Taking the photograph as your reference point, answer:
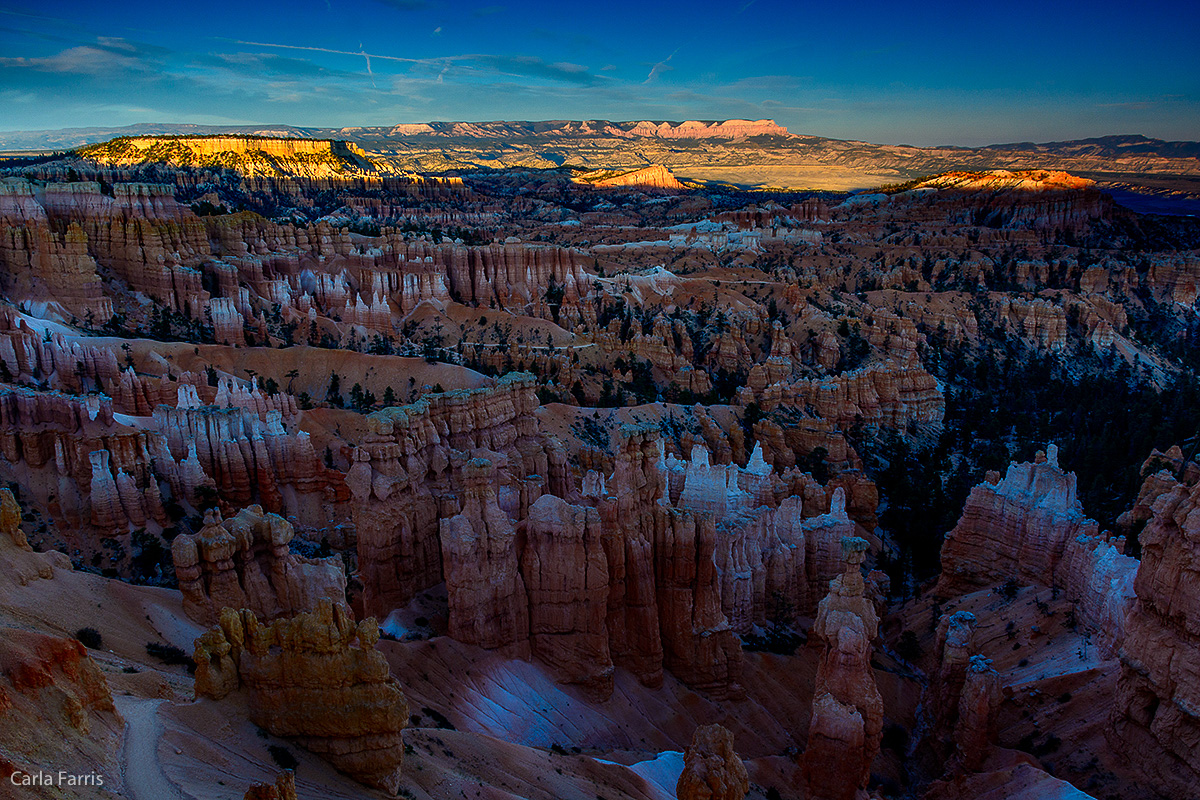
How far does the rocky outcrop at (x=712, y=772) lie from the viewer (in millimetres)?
13562

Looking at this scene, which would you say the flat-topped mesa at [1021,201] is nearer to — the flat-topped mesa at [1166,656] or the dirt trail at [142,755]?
the flat-topped mesa at [1166,656]

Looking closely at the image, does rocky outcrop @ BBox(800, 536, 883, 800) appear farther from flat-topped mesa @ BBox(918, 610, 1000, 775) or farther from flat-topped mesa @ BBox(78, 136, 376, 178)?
flat-topped mesa @ BBox(78, 136, 376, 178)

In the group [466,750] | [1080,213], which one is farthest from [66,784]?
[1080,213]

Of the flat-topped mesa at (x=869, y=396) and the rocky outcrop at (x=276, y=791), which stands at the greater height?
the rocky outcrop at (x=276, y=791)

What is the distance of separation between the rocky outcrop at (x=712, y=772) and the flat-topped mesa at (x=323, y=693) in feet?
16.4

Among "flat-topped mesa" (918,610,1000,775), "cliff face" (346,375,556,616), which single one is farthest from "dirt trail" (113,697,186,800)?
"flat-topped mesa" (918,610,1000,775)

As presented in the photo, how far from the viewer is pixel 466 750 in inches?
617

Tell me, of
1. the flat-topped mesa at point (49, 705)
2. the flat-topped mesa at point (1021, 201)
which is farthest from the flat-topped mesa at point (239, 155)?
the flat-topped mesa at point (49, 705)

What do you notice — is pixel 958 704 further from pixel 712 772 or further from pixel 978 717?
pixel 712 772

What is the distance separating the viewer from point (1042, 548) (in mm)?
26453

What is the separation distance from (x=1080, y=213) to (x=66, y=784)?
127461 mm

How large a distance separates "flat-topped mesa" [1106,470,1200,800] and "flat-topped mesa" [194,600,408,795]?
45.0ft

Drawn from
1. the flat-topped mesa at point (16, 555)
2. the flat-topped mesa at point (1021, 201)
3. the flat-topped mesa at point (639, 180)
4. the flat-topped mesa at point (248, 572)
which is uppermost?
the flat-topped mesa at point (639, 180)

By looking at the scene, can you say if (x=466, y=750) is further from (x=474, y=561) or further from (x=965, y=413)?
(x=965, y=413)
